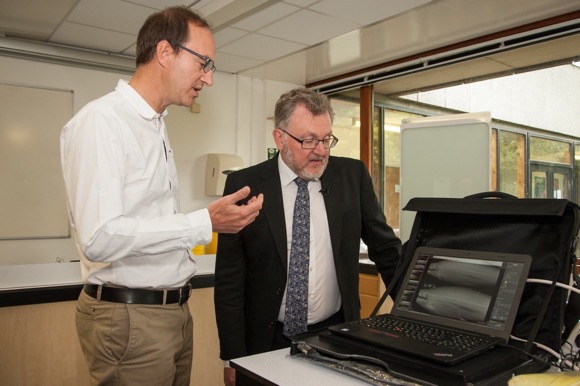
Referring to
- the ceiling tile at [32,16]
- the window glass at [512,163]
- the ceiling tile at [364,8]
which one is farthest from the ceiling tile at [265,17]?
the window glass at [512,163]

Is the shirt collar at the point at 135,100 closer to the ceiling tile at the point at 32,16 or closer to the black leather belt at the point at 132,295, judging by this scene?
the black leather belt at the point at 132,295

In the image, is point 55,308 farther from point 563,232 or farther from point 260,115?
point 260,115

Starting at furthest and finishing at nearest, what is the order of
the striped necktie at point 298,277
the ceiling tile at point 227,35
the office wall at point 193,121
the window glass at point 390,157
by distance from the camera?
the window glass at point 390,157 < the office wall at point 193,121 < the ceiling tile at point 227,35 < the striped necktie at point 298,277

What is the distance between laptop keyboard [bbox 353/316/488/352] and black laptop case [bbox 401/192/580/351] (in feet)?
0.36

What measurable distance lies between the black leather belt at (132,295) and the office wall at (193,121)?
2.98 meters

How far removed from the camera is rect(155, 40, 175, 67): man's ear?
4.33 feet

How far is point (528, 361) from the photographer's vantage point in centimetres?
87

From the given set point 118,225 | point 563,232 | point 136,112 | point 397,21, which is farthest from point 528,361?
point 397,21

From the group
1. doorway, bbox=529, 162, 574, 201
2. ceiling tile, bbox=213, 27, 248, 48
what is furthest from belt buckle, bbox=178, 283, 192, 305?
doorway, bbox=529, 162, 574, 201

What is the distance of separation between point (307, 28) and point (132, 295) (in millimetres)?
2693

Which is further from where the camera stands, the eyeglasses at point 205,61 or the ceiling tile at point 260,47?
the ceiling tile at point 260,47

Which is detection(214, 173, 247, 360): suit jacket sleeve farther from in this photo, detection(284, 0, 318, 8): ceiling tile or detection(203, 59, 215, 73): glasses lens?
detection(284, 0, 318, 8): ceiling tile

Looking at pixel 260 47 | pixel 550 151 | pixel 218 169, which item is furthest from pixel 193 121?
pixel 550 151

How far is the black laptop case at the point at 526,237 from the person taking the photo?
3.09 ft
